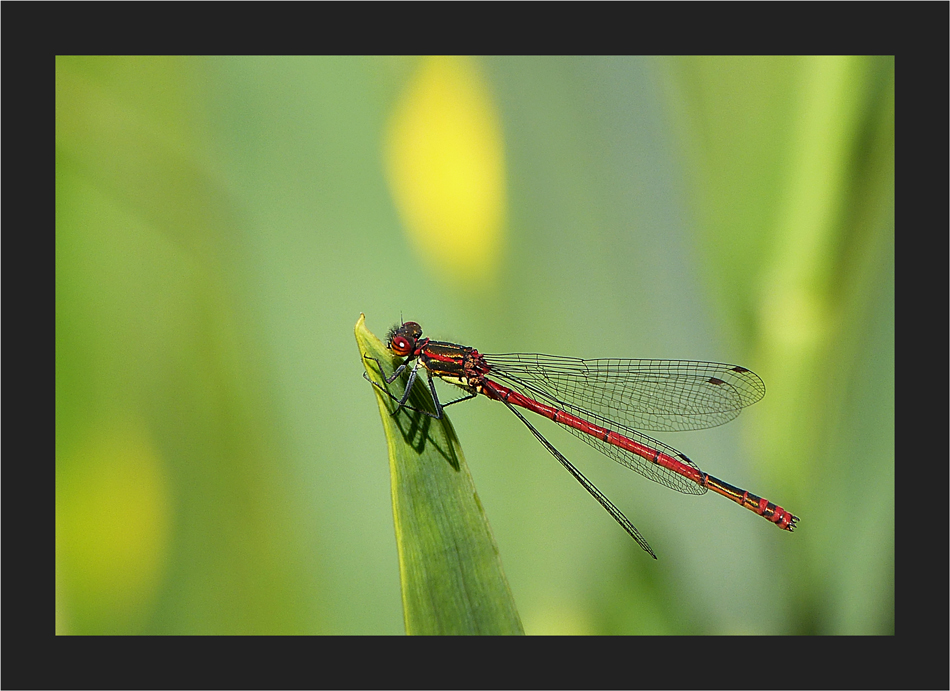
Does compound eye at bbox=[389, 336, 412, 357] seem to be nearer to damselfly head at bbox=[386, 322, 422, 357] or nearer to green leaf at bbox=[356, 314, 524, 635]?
damselfly head at bbox=[386, 322, 422, 357]

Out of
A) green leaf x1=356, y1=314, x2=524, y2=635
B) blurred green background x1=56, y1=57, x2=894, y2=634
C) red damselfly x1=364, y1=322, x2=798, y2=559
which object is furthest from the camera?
red damselfly x1=364, y1=322, x2=798, y2=559

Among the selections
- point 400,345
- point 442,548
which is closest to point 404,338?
point 400,345

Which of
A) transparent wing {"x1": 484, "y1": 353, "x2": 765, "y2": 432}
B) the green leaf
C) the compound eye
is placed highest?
the compound eye

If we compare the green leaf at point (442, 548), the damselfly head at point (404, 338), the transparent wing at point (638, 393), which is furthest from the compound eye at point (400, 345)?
the green leaf at point (442, 548)

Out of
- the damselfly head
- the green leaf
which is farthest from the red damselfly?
the green leaf

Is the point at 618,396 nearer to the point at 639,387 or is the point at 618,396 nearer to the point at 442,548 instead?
the point at 639,387

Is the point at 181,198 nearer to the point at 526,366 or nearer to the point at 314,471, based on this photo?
the point at 314,471

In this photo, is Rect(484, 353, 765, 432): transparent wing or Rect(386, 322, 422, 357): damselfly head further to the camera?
Rect(484, 353, 765, 432): transparent wing

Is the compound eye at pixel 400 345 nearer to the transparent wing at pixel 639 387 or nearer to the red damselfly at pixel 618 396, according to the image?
the red damselfly at pixel 618 396
